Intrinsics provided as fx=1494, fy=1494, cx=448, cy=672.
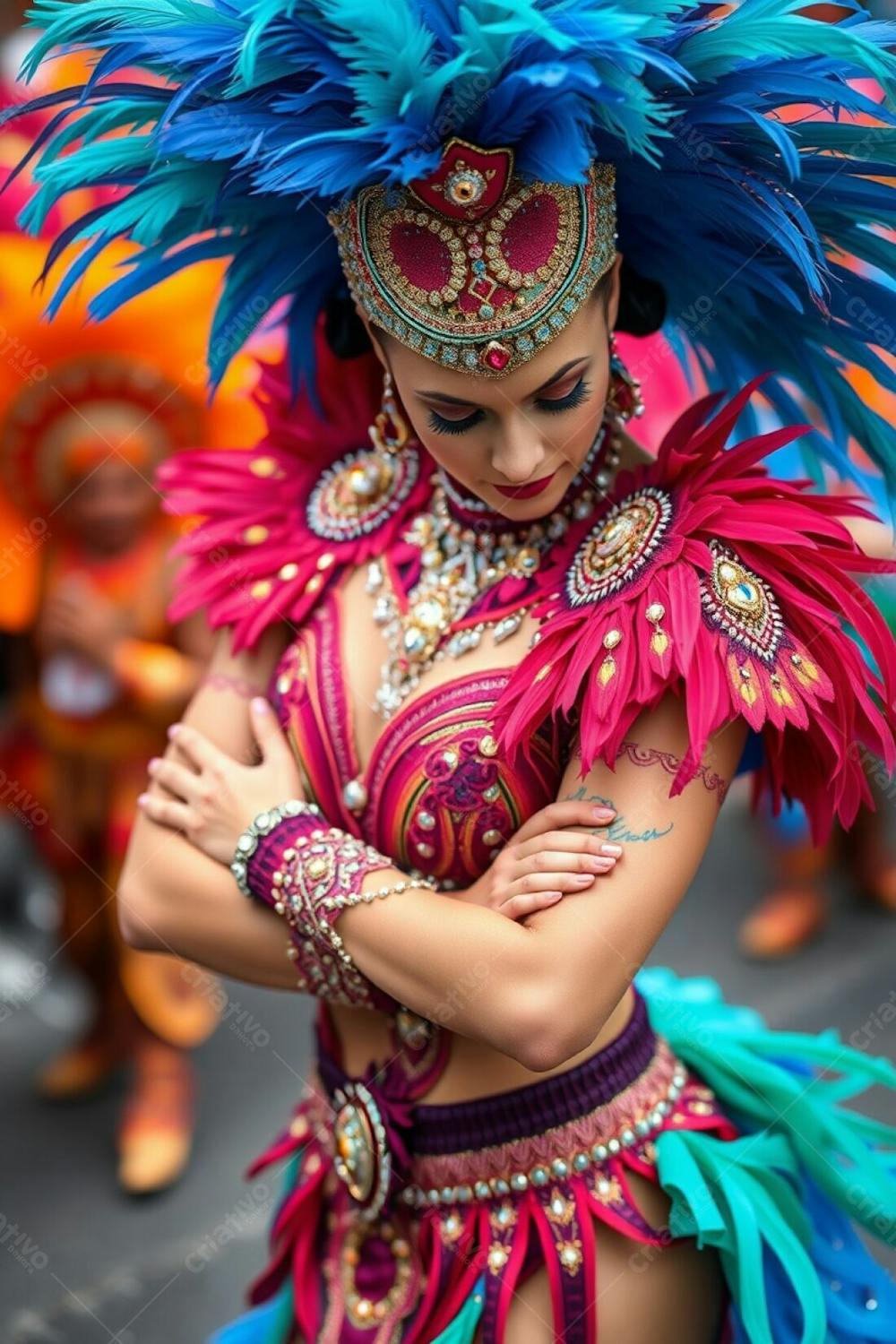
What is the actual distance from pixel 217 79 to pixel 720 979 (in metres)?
3.12

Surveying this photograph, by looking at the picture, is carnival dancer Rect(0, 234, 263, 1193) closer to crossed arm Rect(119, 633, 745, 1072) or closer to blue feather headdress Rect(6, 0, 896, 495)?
blue feather headdress Rect(6, 0, 896, 495)

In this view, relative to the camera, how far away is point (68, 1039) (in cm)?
417

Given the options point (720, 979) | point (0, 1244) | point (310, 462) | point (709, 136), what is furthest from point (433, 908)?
point (720, 979)

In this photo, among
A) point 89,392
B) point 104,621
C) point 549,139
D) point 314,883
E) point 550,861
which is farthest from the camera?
point 104,621

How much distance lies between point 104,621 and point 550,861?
2.00m

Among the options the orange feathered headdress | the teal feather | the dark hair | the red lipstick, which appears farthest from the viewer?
the orange feathered headdress

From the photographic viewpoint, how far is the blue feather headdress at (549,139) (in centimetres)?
153

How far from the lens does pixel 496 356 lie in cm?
164

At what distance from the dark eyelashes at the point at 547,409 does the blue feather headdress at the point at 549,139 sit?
9.8 inches

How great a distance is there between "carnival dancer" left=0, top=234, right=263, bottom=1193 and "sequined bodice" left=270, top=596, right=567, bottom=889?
1.39m

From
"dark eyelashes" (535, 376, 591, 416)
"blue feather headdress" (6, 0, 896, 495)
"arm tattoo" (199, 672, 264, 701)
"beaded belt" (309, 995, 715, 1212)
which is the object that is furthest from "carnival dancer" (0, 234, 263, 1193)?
"beaded belt" (309, 995, 715, 1212)

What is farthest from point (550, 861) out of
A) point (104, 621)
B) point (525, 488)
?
point (104, 621)

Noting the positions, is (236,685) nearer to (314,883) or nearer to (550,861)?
(314,883)

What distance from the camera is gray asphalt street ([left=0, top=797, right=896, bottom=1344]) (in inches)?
129
